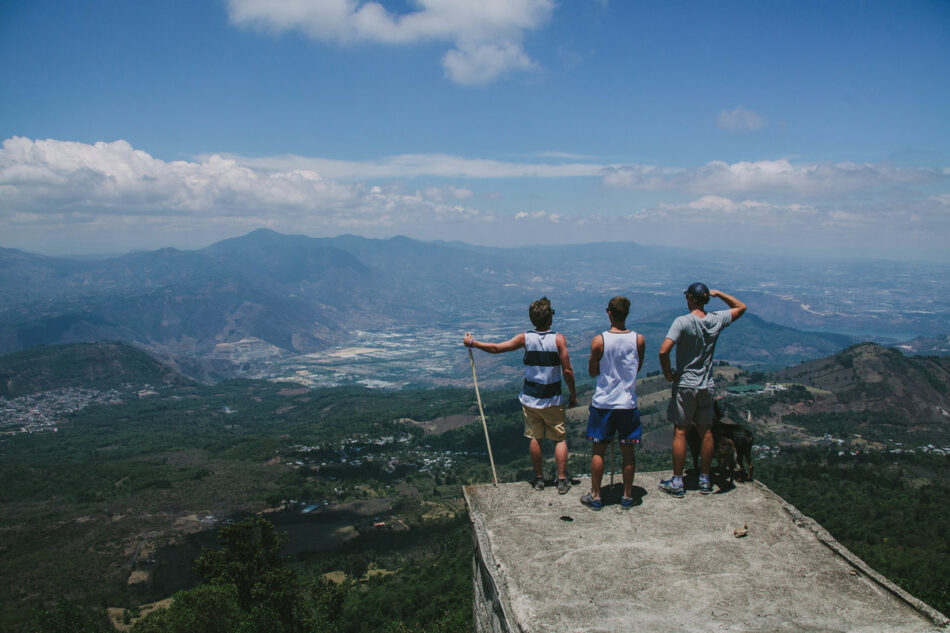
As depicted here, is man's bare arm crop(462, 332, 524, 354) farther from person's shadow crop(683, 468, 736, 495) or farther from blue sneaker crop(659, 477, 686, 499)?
person's shadow crop(683, 468, 736, 495)

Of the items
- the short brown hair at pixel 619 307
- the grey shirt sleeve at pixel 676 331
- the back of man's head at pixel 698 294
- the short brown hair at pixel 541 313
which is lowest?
the grey shirt sleeve at pixel 676 331

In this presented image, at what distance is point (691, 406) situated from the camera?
8.05 meters

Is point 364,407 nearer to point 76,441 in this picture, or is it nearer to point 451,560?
point 76,441

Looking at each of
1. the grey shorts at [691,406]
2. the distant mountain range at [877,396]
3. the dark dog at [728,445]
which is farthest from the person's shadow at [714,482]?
the distant mountain range at [877,396]

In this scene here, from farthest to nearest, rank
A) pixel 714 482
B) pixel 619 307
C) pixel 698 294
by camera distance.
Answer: pixel 714 482 < pixel 698 294 < pixel 619 307

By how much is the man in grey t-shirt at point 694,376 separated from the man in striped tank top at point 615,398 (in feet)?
2.19

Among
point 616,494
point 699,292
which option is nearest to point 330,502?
point 616,494

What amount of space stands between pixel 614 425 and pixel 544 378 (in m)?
1.18

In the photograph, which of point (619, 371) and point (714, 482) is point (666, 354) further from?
point (714, 482)

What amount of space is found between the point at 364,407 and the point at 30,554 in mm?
99546

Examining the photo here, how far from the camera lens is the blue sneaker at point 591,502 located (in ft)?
24.5

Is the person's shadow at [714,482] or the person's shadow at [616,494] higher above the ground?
the person's shadow at [714,482]

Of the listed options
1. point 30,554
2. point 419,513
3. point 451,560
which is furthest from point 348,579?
point 30,554

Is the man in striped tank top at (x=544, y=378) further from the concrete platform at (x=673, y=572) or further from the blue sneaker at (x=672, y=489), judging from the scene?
the blue sneaker at (x=672, y=489)
